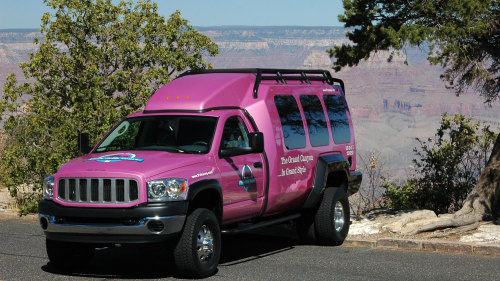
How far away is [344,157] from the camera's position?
11.9 meters

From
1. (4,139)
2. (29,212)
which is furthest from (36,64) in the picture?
(4,139)

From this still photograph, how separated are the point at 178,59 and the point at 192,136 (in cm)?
884

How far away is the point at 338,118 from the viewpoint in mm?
12062

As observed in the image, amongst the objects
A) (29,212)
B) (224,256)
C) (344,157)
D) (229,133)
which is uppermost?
(229,133)

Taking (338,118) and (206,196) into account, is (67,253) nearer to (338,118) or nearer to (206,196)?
(206,196)

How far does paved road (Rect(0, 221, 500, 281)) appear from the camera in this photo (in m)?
8.72

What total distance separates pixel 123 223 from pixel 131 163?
68 centimetres

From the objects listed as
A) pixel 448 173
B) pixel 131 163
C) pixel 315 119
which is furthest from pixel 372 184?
pixel 131 163

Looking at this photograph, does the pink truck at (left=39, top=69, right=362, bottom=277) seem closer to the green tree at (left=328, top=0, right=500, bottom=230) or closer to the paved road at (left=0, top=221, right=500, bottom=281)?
the paved road at (left=0, top=221, right=500, bottom=281)

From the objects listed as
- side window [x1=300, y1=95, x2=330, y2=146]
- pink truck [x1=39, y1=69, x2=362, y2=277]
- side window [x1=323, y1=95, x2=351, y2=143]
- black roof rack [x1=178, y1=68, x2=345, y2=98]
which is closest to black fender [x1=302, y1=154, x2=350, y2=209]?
pink truck [x1=39, y1=69, x2=362, y2=277]

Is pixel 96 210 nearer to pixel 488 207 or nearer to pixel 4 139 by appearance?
pixel 488 207

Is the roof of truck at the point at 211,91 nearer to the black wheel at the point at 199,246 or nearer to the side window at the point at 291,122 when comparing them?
the side window at the point at 291,122

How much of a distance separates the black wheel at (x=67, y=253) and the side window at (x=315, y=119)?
11.9ft

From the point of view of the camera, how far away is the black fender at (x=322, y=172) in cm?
1083
